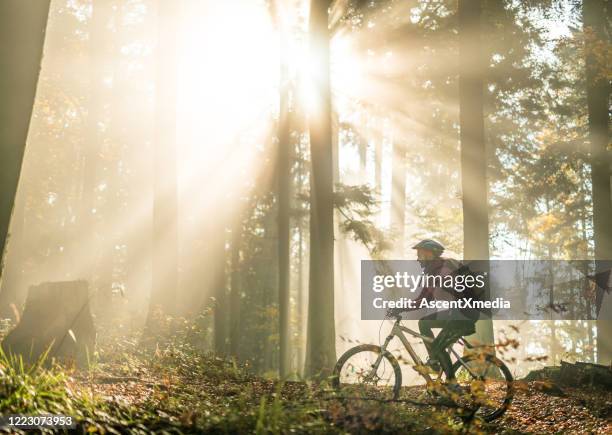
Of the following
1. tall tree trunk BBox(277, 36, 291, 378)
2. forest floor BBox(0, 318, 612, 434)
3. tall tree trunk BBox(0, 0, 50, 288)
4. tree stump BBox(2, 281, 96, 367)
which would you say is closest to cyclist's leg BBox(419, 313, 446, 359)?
forest floor BBox(0, 318, 612, 434)

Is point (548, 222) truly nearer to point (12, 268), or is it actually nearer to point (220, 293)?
point (220, 293)

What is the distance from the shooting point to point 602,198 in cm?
1524

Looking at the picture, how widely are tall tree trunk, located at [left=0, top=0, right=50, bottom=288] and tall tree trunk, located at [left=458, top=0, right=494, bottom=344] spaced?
370 inches

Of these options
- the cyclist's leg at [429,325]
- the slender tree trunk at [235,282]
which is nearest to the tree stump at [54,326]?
the cyclist's leg at [429,325]

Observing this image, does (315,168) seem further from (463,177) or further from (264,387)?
(264,387)

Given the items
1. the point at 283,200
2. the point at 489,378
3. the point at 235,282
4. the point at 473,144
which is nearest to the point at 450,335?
the point at 489,378

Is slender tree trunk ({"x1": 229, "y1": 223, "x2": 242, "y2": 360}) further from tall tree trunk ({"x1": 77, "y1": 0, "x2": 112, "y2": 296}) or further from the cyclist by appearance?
the cyclist

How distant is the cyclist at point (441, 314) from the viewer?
719cm

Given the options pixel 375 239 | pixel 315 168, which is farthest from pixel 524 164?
pixel 315 168

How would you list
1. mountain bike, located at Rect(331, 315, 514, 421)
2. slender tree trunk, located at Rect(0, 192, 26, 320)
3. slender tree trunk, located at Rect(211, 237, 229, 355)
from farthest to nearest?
slender tree trunk, located at Rect(211, 237, 229, 355) < slender tree trunk, located at Rect(0, 192, 26, 320) < mountain bike, located at Rect(331, 315, 514, 421)

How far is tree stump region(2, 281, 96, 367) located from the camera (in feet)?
27.0

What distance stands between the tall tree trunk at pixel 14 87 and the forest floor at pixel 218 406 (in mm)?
1802

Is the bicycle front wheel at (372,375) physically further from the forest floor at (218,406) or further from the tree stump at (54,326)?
the tree stump at (54,326)

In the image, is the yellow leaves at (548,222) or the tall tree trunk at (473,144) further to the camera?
the yellow leaves at (548,222)
